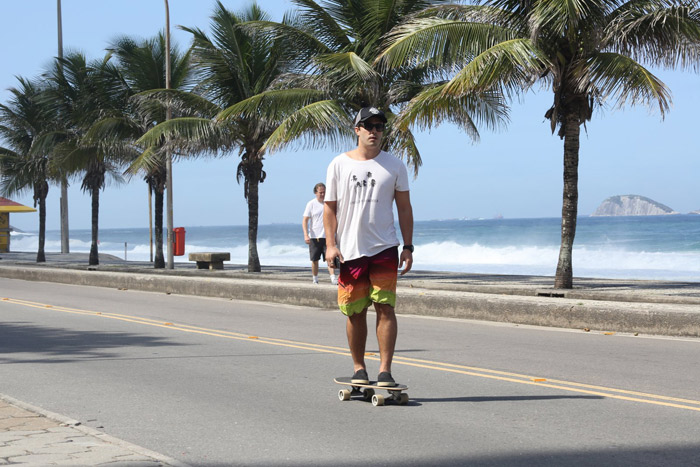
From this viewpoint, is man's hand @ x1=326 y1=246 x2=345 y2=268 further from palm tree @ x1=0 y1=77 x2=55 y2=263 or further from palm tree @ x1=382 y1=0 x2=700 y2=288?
palm tree @ x1=0 y1=77 x2=55 y2=263

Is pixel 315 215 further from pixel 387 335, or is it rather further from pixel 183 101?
pixel 387 335

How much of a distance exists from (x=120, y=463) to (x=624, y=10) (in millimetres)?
13266

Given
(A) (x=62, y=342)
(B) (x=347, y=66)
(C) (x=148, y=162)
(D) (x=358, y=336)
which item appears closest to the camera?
(D) (x=358, y=336)

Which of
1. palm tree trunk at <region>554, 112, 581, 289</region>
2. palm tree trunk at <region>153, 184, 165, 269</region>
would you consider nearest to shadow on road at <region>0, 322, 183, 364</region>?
palm tree trunk at <region>554, 112, 581, 289</region>

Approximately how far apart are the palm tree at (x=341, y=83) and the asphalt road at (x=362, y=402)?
328 inches

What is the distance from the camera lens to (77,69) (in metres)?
29.8

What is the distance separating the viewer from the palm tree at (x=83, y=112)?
28.5 m

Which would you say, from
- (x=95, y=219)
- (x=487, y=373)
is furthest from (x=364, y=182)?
(x=95, y=219)

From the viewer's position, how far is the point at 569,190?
16125mm

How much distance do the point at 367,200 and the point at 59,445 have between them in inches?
108

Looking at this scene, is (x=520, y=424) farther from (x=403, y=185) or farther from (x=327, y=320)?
(x=327, y=320)

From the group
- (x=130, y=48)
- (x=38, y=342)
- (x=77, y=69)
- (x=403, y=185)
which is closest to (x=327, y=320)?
(x=38, y=342)

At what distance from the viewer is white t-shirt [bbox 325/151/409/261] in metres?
6.47

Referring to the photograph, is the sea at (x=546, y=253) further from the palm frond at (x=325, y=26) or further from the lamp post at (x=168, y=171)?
the palm frond at (x=325, y=26)
